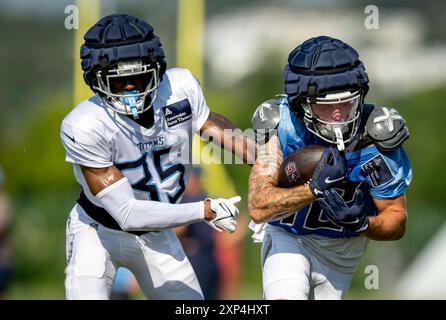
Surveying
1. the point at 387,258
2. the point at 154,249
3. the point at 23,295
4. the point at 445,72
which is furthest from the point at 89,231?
the point at 445,72

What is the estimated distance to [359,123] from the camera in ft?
17.3

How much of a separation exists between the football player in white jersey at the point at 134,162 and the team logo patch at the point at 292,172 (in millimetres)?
357

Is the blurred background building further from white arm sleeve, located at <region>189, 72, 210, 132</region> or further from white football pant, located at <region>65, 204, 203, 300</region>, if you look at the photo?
white arm sleeve, located at <region>189, 72, 210, 132</region>

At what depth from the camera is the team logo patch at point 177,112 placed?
5.55 m

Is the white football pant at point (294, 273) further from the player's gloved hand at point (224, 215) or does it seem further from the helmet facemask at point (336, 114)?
the helmet facemask at point (336, 114)

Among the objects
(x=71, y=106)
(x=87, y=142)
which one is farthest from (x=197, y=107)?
(x=71, y=106)

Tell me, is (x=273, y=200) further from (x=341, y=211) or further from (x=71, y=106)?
(x=71, y=106)

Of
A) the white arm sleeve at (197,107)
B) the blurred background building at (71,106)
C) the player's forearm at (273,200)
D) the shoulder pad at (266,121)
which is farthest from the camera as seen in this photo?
the blurred background building at (71,106)

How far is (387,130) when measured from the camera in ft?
17.0

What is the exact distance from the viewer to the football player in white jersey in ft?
17.4

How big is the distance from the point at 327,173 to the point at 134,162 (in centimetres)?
114

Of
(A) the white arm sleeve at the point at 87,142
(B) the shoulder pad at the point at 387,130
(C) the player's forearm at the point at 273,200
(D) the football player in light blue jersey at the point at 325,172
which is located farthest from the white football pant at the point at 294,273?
(A) the white arm sleeve at the point at 87,142
